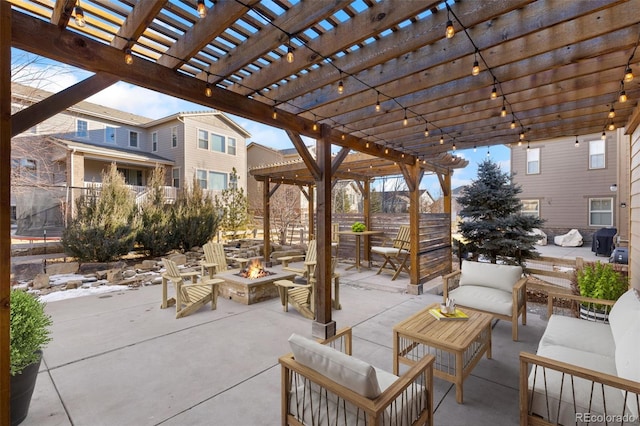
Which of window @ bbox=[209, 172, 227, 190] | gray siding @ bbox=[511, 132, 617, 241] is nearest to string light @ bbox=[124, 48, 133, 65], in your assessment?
window @ bbox=[209, 172, 227, 190]

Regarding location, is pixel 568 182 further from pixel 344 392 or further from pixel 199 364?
pixel 199 364

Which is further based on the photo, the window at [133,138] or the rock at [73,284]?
the window at [133,138]

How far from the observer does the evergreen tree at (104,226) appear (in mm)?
6785

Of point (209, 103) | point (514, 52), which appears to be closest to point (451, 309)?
point (514, 52)

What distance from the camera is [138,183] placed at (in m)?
13.5

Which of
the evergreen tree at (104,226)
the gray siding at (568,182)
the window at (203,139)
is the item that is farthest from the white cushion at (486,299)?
the window at (203,139)

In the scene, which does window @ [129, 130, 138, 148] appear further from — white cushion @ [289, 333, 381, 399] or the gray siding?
the gray siding

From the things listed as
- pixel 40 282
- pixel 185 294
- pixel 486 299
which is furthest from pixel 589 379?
pixel 40 282

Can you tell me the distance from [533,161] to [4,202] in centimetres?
1673

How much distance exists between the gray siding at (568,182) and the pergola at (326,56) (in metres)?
10.7

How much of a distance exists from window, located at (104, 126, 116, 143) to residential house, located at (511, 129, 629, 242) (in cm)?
1665

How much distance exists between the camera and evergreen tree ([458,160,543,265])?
244 inches

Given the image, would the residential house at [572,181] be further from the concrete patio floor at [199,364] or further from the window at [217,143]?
the window at [217,143]

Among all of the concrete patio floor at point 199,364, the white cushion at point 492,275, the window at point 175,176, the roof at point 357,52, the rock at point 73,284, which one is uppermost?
the window at point 175,176
